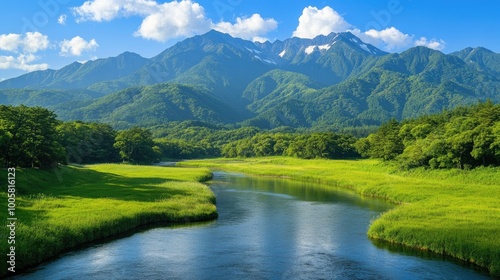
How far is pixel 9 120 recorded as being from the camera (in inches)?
2589

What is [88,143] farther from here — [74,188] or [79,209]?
[79,209]

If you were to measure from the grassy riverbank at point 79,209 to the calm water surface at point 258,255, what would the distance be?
1935 mm

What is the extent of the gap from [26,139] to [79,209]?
83.0 ft

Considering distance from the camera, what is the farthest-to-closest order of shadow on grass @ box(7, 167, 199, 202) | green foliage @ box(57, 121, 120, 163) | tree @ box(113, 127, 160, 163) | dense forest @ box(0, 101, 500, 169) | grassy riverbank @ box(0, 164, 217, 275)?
1. tree @ box(113, 127, 160, 163)
2. green foliage @ box(57, 121, 120, 163)
3. dense forest @ box(0, 101, 500, 169)
4. shadow on grass @ box(7, 167, 199, 202)
5. grassy riverbank @ box(0, 164, 217, 275)

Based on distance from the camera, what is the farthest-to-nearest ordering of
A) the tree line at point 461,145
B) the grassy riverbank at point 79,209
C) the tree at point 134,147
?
1. the tree at point 134,147
2. the tree line at point 461,145
3. the grassy riverbank at point 79,209

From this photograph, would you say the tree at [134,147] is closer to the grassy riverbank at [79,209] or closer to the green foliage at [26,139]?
the grassy riverbank at [79,209]

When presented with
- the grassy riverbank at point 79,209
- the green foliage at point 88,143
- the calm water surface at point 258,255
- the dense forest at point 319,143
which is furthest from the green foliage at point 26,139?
the green foliage at point 88,143

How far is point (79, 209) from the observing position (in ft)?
148

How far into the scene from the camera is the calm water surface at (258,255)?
30391 mm

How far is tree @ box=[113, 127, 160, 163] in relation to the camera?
151750 millimetres

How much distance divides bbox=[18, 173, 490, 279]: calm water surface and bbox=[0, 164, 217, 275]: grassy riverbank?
1.93 meters

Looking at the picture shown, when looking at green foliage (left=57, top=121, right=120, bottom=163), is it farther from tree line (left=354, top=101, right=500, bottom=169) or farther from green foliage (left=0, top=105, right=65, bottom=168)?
tree line (left=354, top=101, right=500, bottom=169)

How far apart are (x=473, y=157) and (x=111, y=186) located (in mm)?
72104

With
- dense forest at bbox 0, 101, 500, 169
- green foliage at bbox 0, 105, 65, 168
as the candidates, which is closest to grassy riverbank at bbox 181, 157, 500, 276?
dense forest at bbox 0, 101, 500, 169
